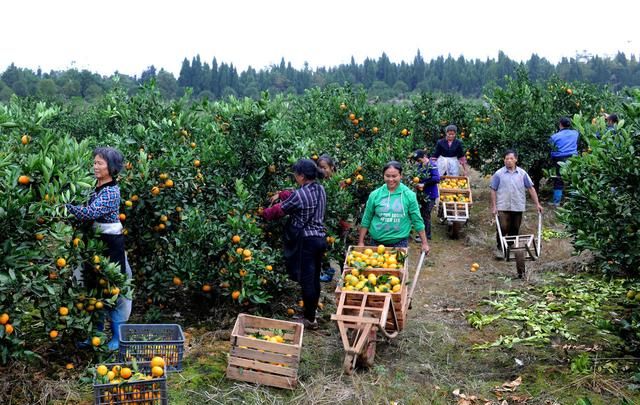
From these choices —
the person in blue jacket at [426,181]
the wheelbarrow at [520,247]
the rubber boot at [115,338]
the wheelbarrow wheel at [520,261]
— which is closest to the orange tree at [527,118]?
the person in blue jacket at [426,181]

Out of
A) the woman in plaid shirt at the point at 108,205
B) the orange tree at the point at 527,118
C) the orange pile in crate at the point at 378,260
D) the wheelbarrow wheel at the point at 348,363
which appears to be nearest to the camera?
the woman in plaid shirt at the point at 108,205

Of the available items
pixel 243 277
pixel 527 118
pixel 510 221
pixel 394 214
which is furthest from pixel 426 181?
pixel 243 277

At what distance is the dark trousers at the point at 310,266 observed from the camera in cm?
611

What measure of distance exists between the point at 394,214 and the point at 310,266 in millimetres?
1188

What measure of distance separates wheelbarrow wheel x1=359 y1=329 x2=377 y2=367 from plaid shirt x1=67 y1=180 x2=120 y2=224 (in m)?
2.65

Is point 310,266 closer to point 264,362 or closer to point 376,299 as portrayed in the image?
point 376,299

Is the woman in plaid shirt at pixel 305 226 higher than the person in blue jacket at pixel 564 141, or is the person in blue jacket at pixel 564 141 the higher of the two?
the person in blue jacket at pixel 564 141

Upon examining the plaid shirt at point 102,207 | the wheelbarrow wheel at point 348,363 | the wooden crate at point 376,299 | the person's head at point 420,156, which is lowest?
the wheelbarrow wheel at point 348,363

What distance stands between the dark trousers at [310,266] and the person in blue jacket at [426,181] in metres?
4.61

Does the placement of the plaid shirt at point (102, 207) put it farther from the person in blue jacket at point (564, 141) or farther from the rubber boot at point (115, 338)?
the person in blue jacket at point (564, 141)

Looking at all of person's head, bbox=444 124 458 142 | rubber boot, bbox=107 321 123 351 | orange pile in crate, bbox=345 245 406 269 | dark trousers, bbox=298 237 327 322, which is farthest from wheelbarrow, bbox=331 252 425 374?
person's head, bbox=444 124 458 142

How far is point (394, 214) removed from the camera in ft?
21.4

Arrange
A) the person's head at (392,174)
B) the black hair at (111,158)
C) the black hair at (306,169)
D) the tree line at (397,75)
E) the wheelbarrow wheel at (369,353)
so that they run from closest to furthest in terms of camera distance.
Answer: the black hair at (111,158)
the wheelbarrow wheel at (369,353)
the black hair at (306,169)
the person's head at (392,174)
the tree line at (397,75)

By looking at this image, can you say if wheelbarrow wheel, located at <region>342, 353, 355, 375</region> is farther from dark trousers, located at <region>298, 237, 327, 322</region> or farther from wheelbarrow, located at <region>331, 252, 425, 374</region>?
dark trousers, located at <region>298, 237, 327, 322</region>
